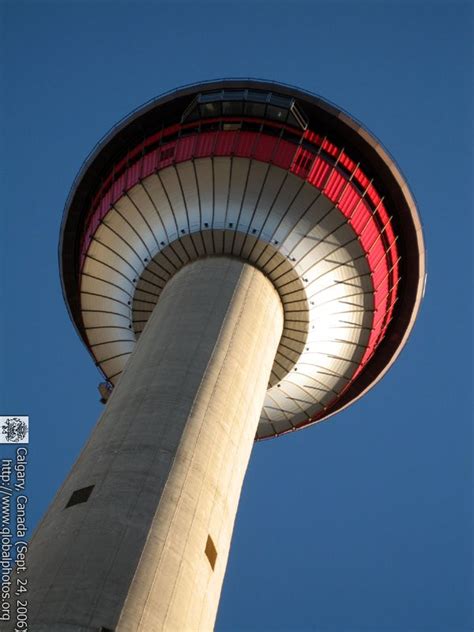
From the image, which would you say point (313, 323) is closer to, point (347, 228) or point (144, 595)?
point (347, 228)

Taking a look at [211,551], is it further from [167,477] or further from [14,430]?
[14,430]

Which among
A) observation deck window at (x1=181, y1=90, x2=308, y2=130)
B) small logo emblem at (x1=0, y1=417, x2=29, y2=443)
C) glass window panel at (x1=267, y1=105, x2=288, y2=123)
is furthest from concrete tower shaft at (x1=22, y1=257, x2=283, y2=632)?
observation deck window at (x1=181, y1=90, x2=308, y2=130)

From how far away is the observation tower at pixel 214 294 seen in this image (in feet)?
49.4

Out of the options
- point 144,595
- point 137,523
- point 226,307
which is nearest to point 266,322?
point 226,307

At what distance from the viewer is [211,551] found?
15172mm

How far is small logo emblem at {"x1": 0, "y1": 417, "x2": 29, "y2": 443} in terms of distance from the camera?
18094mm

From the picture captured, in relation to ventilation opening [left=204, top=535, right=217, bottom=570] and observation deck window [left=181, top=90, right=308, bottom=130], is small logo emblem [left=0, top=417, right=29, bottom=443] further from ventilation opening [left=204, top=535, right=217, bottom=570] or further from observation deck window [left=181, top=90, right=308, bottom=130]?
observation deck window [left=181, top=90, right=308, bottom=130]

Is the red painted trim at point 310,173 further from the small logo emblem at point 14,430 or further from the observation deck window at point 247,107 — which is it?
the small logo emblem at point 14,430

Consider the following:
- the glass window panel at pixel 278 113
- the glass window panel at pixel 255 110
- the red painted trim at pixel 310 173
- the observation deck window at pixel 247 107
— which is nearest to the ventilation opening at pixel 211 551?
the red painted trim at pixel 310 173

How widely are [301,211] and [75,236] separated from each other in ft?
32.1

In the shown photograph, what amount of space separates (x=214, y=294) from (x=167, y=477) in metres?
7.66

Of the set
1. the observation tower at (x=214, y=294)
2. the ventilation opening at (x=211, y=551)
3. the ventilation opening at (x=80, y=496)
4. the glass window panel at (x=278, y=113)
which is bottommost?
the ventilation opening at (x=211, y=551)

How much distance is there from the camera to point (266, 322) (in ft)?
72.6

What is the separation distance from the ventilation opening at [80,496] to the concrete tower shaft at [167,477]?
4cm
